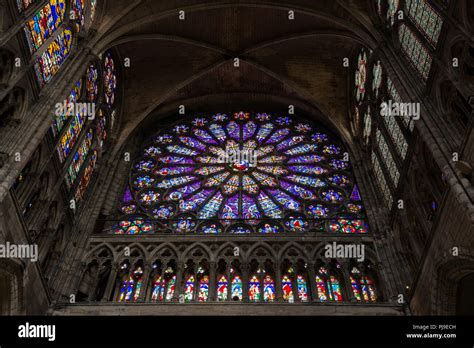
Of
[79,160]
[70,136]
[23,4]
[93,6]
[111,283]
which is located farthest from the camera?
[93,6]

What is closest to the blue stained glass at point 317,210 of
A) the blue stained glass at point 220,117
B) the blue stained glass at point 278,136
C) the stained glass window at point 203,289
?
the stained glass window at point 203,289

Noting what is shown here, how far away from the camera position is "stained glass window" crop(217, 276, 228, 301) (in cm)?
1122

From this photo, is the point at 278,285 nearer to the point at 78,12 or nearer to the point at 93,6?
the point at 78,12

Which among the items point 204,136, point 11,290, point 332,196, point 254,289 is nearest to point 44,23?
point 11,290

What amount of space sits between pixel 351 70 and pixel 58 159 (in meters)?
10.2

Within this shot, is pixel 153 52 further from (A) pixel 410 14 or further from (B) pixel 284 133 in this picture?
(A) pixel 410 14

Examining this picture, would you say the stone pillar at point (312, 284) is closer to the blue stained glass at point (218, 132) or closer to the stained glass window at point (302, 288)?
the stained glass window at point (302, 288)

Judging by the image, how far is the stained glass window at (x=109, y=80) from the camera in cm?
1611

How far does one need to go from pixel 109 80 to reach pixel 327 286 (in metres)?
9.66

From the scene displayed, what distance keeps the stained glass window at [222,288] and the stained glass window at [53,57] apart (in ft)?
18.9

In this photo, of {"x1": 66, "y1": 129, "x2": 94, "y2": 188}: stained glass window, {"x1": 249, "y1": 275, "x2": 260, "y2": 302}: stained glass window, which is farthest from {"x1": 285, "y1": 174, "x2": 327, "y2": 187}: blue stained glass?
{"x1": 66, "y1": 129, "x2": 94, "y2": 188}: stained glass window

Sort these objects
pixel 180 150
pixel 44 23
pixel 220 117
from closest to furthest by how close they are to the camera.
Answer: pixel 44 23 < pixel 180 150 < pixel 220 117

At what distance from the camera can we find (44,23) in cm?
1115
